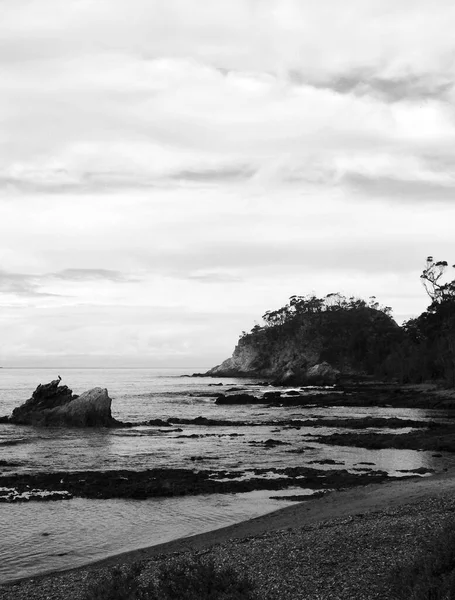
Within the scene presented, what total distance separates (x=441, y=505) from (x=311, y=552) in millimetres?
5737

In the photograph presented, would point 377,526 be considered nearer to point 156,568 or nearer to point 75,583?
point 156,568

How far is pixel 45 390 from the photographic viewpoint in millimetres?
54750

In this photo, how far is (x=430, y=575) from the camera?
360 inches

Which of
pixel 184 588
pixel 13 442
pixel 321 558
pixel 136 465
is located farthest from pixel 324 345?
pixel 184 588

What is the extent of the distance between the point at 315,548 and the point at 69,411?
42.0 meters

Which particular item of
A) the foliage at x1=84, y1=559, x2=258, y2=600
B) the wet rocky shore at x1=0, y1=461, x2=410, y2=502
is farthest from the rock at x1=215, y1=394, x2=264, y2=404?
the foliage at x1=84, y1=559, x2=258, y2=600

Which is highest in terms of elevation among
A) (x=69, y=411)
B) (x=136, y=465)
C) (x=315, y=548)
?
(x=69, y=411)

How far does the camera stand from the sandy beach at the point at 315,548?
10.8 meters

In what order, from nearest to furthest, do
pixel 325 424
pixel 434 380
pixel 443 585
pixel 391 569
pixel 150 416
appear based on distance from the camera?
pixel 443 585 → pixel 391 569 → pixel 325 424 → pixel 150 416 → pixel 434 380

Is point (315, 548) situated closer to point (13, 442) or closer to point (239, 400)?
point (13, 442)

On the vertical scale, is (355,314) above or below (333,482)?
above

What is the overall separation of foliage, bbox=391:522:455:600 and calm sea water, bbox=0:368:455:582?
9.12 m

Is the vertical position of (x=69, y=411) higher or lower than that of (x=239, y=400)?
higher

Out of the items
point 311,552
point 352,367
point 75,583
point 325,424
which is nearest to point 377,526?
point 311,552
